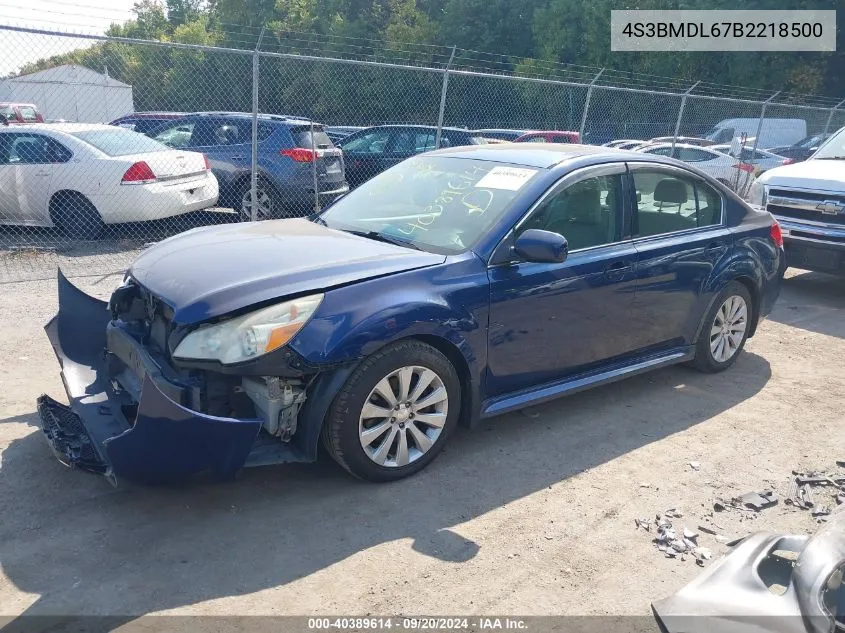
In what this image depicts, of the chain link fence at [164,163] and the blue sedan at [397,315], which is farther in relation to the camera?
the chain link fence at [164,163]

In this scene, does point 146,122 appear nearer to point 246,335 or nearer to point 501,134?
point 501,134

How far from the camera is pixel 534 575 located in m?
3.27

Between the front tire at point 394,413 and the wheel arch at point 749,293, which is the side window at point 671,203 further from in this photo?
the front tire at point 394,413

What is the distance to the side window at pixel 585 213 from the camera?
4434 millimetres

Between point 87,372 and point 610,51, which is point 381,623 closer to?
point 87,372

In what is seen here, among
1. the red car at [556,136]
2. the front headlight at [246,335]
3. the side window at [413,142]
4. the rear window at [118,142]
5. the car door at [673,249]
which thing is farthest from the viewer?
the red car at [556,136]

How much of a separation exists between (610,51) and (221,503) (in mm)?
29269

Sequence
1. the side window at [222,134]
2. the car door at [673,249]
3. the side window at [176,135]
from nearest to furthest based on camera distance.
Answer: the car door at [673,249], the side window at [222,134], the side window at [176,135]

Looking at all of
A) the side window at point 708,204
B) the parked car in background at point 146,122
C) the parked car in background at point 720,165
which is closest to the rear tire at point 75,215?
the parked car in background at point 146,122

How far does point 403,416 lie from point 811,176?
669cm

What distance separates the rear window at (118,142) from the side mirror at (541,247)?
22.8 feet

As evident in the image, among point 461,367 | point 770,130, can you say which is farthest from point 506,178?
point 770,130

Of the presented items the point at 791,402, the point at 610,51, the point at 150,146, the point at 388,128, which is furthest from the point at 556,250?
the point at 610,51

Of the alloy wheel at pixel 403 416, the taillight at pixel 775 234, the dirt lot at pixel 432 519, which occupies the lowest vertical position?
the dirt lot at pixel 432 519
